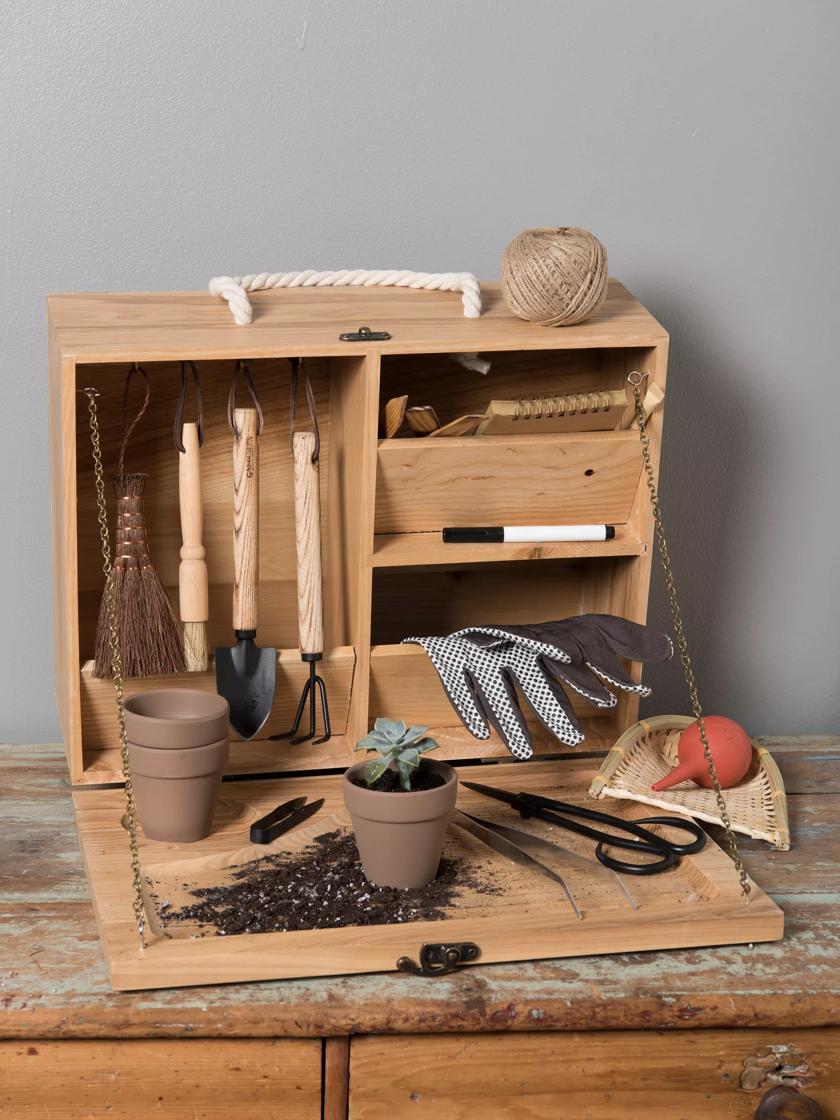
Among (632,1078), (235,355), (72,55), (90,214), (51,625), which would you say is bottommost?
(632,1078)

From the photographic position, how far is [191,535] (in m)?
1.37

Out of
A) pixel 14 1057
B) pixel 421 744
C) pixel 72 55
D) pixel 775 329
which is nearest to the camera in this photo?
pixel 14 1057

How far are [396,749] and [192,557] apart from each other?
13.9 inches

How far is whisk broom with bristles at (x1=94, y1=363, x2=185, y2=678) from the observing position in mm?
1353

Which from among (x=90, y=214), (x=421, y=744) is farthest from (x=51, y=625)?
(x=421, y=744)

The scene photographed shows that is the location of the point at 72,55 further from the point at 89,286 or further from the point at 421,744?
the point at 421,744

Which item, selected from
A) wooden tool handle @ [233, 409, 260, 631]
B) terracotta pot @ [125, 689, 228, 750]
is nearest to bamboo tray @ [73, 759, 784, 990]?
terracotta pot @ [125, 689, 228, 750]

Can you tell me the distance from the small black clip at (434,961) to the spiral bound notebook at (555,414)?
531 mm

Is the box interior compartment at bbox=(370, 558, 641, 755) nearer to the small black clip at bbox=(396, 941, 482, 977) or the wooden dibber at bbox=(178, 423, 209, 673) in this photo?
the wooden dibber at bbox=(178, 423, 209, 673)

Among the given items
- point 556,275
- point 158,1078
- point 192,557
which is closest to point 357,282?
point 556,275

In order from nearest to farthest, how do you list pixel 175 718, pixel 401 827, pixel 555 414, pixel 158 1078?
1. pixel 158 1078
2. pixel 401 827
3. pixel 175 718
4. pixel 555 414

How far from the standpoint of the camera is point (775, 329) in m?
1.68

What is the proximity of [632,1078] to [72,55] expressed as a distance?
1.15 metres

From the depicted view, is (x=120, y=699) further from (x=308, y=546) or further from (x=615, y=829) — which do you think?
(x=615, y=829)
